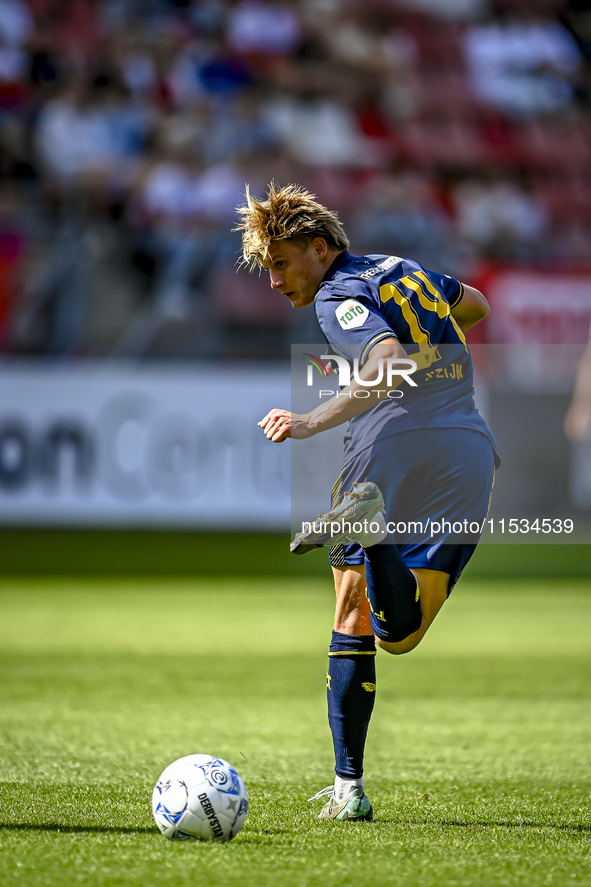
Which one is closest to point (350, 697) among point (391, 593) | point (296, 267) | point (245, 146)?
point (391, 593)

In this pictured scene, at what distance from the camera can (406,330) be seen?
3.79 metres

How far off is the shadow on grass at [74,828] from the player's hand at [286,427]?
1294 millimetres

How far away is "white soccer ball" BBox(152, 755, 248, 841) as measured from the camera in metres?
3.40

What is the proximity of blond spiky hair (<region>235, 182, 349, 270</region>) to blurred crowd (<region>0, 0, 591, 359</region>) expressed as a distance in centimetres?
897

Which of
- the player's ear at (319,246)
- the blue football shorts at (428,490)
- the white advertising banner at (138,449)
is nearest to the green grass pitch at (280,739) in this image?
the blue football shorts at (428,490)

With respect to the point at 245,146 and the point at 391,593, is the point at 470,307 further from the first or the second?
the point at 245,146

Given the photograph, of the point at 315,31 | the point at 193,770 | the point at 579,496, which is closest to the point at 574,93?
the point at 315,31

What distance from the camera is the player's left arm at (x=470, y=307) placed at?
423 cm

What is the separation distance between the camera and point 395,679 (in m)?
6.74

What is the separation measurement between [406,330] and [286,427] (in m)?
0.57

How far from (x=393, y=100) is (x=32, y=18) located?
18.6 feet

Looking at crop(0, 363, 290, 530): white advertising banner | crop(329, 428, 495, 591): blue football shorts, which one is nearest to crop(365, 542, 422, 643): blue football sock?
crop(329, 428, 495, 591): blue football shorts

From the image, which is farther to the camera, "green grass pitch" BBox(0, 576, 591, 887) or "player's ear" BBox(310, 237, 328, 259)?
"player's ear" BBox(310, 237, 328, 259)

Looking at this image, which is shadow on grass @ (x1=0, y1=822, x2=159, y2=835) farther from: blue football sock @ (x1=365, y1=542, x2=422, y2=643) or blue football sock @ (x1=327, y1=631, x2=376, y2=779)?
blue football sock @ (x1=365, y1=542, x2=422, y2=643)
